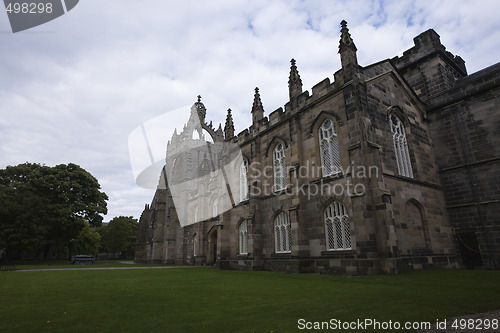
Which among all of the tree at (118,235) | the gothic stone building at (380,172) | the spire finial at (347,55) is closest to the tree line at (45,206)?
the tree at (118,235)

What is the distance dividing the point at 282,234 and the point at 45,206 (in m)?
29.9

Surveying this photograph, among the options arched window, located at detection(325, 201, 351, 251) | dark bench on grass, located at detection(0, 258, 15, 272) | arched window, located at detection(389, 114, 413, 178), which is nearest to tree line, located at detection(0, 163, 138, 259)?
dark bench on grass, located at detection(0, 258, 15, 272)

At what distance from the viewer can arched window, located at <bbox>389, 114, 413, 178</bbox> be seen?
659 inches

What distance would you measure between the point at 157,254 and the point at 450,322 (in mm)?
42408

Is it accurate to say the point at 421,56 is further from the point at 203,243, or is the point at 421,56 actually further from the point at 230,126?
the point at 203,243

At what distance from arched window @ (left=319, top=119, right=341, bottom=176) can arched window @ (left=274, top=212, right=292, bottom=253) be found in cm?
450

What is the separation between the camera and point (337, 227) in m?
15.7

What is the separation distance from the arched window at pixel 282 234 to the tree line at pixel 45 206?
26.5m

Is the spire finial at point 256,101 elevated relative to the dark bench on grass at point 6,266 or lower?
elevated

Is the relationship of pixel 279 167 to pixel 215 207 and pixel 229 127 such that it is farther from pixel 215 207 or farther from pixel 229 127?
pixel 215 207

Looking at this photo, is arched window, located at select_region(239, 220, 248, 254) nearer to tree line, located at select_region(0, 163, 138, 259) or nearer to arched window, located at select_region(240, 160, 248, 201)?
arched window, located at select_region(240, 160, 248, 201)

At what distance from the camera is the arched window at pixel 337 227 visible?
1519 centimetres

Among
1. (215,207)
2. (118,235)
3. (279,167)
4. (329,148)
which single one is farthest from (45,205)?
(118,235)

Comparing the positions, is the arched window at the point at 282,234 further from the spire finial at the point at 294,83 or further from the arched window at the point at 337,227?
the spire finial at the point at 294,83
